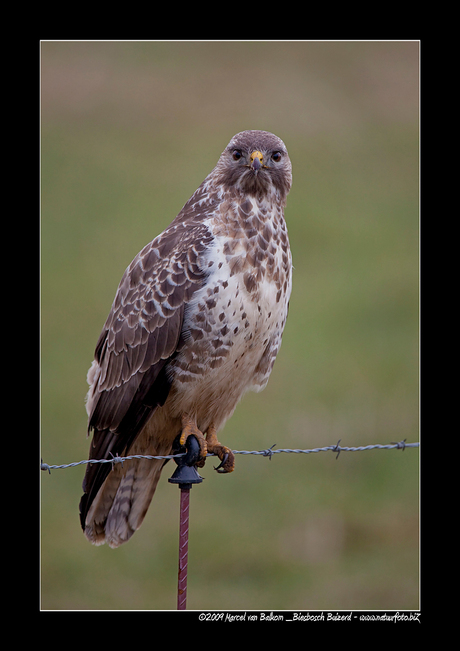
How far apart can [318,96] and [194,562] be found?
1251cm

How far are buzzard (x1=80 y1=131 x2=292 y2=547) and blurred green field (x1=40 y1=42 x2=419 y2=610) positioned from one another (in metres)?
2.40

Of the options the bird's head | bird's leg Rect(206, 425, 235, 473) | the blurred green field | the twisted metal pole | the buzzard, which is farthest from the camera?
the blurred green field

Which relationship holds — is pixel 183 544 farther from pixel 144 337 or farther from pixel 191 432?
pixel 144 337

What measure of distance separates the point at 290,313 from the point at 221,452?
23.5ft

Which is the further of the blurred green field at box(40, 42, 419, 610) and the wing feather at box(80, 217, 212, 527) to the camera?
the blurred green field at box(40, 42, 419, 610)

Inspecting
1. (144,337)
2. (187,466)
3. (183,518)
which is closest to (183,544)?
(183,518)

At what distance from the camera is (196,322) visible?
4.05m

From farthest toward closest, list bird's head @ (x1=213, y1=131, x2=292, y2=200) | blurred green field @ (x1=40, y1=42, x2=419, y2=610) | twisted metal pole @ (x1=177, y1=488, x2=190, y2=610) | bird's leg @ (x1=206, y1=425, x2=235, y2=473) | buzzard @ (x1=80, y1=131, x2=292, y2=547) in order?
blurred green field @ (x1=40, y1=42, x2=419, y2=610), bird's leg @ (x1=206, y1=425, x2=235, y2=473), bird's head @ (x1=213, y1=131, x2=292, y2=200), buzzard @ (x1=80, y1=131, x2=292, y2=547), twisted metal pole @ (x1=177, y1=488, x2=190, y2=610)

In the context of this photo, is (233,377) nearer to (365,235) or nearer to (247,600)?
(247,600)

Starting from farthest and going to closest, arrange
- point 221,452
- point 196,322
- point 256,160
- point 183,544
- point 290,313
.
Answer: point 290,313 < point 221,452 < point 256,160 < point 196,322 < point 183,544

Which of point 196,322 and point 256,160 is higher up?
point 256,160

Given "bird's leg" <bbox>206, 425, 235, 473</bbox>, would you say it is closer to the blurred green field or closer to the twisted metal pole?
the twisted metal pole

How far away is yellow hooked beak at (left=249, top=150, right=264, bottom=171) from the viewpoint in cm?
415

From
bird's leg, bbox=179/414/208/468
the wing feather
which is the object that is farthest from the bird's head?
bird's leg, bbox=179/414/208/468
